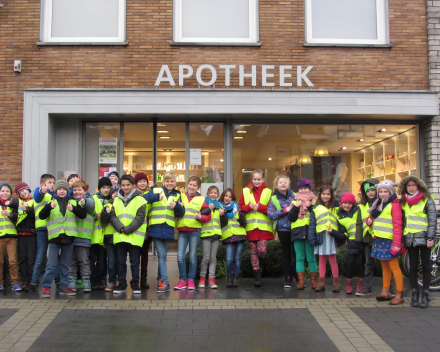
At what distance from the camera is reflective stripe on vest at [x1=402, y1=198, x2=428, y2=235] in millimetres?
6984

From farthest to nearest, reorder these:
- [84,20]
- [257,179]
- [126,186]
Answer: [84,20]
[257,179]
[126,186]

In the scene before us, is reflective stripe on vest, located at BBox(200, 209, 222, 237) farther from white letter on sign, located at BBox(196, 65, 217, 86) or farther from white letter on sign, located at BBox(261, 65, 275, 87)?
white letter on sign, located at BBox(261, 65, 275, 87)

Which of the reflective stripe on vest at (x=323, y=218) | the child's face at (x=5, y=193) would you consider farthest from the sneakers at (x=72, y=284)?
the reflective stripe on vest at (x=323, y=218)

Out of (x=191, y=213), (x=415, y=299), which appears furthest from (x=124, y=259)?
(x=415, y=299)

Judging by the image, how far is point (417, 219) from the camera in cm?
703

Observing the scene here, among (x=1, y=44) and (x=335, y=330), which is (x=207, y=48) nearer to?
(x=1, y=44)

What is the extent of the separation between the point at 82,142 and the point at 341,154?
5753 mm

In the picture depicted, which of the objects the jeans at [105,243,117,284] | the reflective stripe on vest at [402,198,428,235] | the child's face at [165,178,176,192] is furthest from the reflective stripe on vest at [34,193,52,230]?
the reflective stripe on vest at [402,198,428,235]

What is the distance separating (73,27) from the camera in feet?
35.2

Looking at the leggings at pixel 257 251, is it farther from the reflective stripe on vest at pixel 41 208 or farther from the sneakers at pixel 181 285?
the reflective stripe on vest at pixel 41 208

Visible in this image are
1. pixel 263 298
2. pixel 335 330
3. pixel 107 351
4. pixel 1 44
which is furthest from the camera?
pixel 1 44

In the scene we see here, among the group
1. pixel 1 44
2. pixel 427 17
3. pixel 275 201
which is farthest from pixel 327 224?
pixel 1 44

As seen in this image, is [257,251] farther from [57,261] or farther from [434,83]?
[434,83]

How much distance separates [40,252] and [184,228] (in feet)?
7.38
